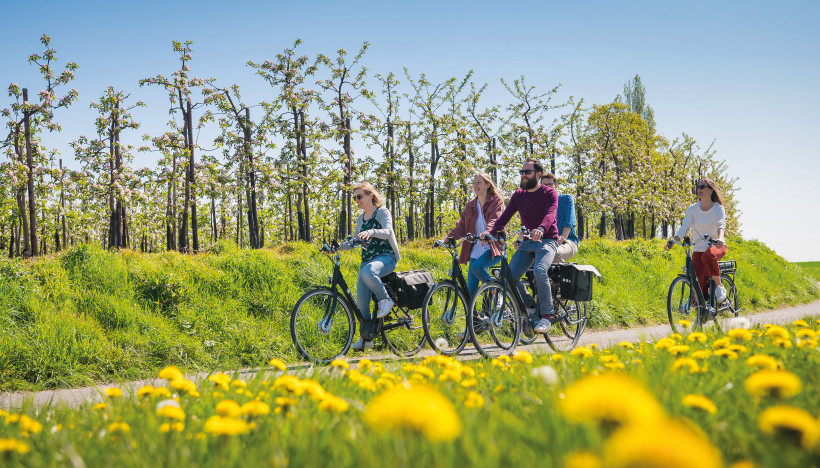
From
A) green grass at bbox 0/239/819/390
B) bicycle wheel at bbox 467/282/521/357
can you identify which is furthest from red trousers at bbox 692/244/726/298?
bicycle wheel at bbox 467/282/521/357

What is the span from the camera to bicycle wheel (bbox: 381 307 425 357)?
21.4 ft

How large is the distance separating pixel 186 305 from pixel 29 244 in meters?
12.5

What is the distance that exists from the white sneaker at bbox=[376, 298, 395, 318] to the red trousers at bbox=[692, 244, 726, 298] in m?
4.91

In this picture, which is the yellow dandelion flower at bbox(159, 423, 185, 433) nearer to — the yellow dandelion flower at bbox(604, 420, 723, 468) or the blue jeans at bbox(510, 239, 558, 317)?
the yellow dandelion flower at bbox(604, 420, 723, 468)

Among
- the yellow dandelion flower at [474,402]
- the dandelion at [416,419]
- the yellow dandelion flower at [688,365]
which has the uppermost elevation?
the dandelion at [416,419]

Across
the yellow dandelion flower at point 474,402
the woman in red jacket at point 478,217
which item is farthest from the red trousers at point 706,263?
the yellow dandelion flower at point 474,402

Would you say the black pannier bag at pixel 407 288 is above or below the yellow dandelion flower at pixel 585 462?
below

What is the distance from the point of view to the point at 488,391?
2.78 m

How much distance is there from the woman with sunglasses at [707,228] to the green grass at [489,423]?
491 cm

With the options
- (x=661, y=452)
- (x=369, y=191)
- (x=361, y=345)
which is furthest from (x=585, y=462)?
(x=369, y=191)

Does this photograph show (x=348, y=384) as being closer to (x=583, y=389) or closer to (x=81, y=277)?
(x=583, y=389)

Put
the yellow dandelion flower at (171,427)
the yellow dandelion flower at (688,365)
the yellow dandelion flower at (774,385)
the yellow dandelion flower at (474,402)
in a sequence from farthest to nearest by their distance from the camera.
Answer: the yellow dandelion flower at (688,365), the yellow dandelion flower at (474,402), the yellow dandelion flower at (171,427), the yellow dandelion flower at (774,385)

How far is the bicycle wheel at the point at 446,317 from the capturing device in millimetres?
6414

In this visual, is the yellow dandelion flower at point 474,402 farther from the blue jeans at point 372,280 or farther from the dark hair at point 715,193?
the dark hair at point 715,193
